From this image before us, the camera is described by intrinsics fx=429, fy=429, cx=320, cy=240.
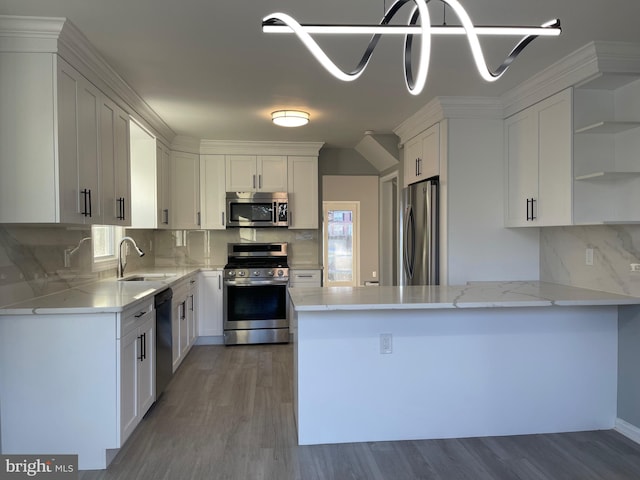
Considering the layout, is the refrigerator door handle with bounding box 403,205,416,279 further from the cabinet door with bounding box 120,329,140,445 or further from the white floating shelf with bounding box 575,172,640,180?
the cabinet door with bounding box 120,329,140,445

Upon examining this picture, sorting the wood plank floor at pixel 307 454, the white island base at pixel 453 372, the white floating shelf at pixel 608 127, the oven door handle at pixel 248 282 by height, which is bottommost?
the wood plank floor at pixel 307 454

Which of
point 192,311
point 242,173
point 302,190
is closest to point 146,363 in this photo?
point 192,311

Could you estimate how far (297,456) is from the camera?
241cm

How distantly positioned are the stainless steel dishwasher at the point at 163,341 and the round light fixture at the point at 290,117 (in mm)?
1734

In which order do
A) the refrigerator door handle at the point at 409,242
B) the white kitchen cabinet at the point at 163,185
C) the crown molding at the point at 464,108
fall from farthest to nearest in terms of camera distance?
the white kitchen cabinet at the point at 163,185 → the refrigerator door handle at the point at 409,242 → the crown molding at the point at 464,108

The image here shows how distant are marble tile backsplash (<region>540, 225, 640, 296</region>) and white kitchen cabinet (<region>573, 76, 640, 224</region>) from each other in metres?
0.15

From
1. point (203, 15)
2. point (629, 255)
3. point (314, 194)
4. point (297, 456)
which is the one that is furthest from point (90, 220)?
point (629, 255)

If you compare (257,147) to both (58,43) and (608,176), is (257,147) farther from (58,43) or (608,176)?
(608,176)

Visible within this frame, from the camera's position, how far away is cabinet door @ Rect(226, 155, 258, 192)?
5.05m

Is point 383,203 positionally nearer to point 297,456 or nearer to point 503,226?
point 503,226

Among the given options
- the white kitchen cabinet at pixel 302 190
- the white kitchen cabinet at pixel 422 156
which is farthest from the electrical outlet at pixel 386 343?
the white kitchen cabinet at pixel 302 190

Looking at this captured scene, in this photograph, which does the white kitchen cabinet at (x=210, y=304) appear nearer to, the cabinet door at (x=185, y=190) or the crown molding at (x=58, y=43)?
the cabinet door at (x=185, y=190)

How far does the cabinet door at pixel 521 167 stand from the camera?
3.14 metres

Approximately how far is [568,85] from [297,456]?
2.82 m
